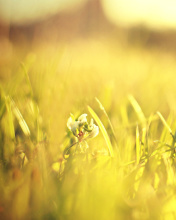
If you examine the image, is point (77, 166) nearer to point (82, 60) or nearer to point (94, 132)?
point (94, 132)

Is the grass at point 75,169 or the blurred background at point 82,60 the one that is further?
the blurred background at point 82,60

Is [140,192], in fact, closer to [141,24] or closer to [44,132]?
[44,132]

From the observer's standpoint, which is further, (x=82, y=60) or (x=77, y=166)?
(x=82, y=60)

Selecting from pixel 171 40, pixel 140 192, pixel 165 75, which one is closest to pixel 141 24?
pixel 171 40

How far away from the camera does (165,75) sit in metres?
2.62

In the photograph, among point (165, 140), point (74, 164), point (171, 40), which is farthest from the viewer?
point (171, 40)

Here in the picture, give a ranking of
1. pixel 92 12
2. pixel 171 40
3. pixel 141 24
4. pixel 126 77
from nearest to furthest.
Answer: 1. pixel 126 77
2. pixel 141 24
3. pixel 92 12
4. pixel 171 40

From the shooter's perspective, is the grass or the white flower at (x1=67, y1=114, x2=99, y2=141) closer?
the grass

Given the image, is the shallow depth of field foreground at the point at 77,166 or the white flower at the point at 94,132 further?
the white flower at the point at 94,132

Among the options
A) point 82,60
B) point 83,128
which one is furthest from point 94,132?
point 82,60

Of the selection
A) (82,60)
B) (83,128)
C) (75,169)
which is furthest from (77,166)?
(82,60)

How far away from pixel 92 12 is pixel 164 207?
5361 millimetres

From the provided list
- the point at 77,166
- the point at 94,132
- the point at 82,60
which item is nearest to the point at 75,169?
the point at 77,166

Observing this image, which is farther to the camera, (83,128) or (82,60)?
(82,60)
